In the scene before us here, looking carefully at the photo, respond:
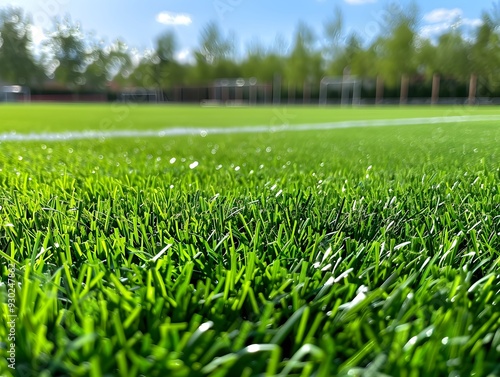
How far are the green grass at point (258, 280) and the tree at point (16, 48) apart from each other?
3430 mm

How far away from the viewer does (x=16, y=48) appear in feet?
15.2

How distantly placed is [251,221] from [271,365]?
53cm

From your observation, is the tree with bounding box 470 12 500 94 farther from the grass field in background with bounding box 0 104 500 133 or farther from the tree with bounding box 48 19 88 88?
the tree with bounding box 48 19 88 88

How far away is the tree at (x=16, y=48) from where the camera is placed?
3.91 meters

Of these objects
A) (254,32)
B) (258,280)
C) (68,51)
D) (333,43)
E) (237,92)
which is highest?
(237,92)

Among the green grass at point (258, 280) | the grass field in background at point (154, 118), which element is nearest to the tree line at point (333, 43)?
the grass field in background at point (154, 118)

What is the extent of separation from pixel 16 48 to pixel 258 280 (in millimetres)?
5072

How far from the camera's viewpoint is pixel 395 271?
1.99ft

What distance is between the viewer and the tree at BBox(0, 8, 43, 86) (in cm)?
391

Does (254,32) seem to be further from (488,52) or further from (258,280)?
(258,280)

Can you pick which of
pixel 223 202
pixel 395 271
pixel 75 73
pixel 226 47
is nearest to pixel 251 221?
pixel 223 202

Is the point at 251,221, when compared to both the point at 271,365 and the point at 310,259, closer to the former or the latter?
the point at 310,259

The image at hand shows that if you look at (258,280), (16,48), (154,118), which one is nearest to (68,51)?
(16,48)

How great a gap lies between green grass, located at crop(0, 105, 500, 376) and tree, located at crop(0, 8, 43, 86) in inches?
135
